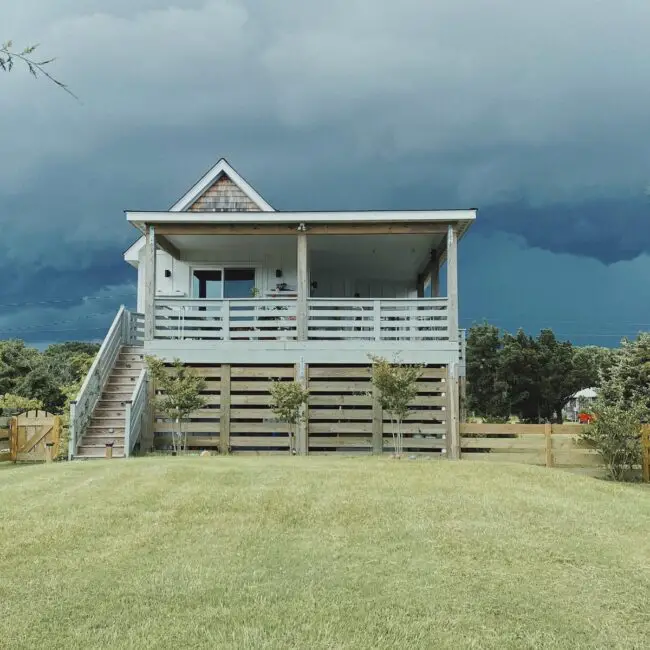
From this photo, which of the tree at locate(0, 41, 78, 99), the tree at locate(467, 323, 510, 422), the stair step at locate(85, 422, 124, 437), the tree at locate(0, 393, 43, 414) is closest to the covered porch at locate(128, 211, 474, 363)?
the stair step at locate(85, 422, 124, 437)

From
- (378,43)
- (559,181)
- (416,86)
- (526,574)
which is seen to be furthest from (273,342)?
(559,181)

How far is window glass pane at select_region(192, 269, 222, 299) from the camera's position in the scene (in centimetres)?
2159

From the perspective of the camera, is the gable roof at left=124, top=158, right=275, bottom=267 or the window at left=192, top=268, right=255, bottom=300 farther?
the window at left=192, top=268, right=255, bottom=300

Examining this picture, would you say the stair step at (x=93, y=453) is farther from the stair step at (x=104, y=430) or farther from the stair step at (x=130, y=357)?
the stair step at (x=130, y=357)

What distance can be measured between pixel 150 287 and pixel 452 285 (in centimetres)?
757

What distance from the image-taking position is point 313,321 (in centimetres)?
1728

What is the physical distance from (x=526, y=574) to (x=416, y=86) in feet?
109

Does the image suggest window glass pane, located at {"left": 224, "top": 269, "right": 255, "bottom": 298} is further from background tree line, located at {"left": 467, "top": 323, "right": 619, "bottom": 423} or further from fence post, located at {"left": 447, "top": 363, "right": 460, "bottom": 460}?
background tree line, located at {"left": 467, "top": 323, "right": 619, "bottom": 423}

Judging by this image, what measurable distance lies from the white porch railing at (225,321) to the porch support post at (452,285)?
154 inches

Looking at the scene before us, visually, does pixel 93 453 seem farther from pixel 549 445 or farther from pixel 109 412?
pixel 549 445

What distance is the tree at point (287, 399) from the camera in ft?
51.0

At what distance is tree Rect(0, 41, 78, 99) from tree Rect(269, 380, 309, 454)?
11936 mm

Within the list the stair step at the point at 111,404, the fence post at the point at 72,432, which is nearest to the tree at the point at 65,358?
the stair step at the point at 111,404

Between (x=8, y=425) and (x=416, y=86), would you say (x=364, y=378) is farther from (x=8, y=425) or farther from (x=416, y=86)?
(x=416, y=86)
